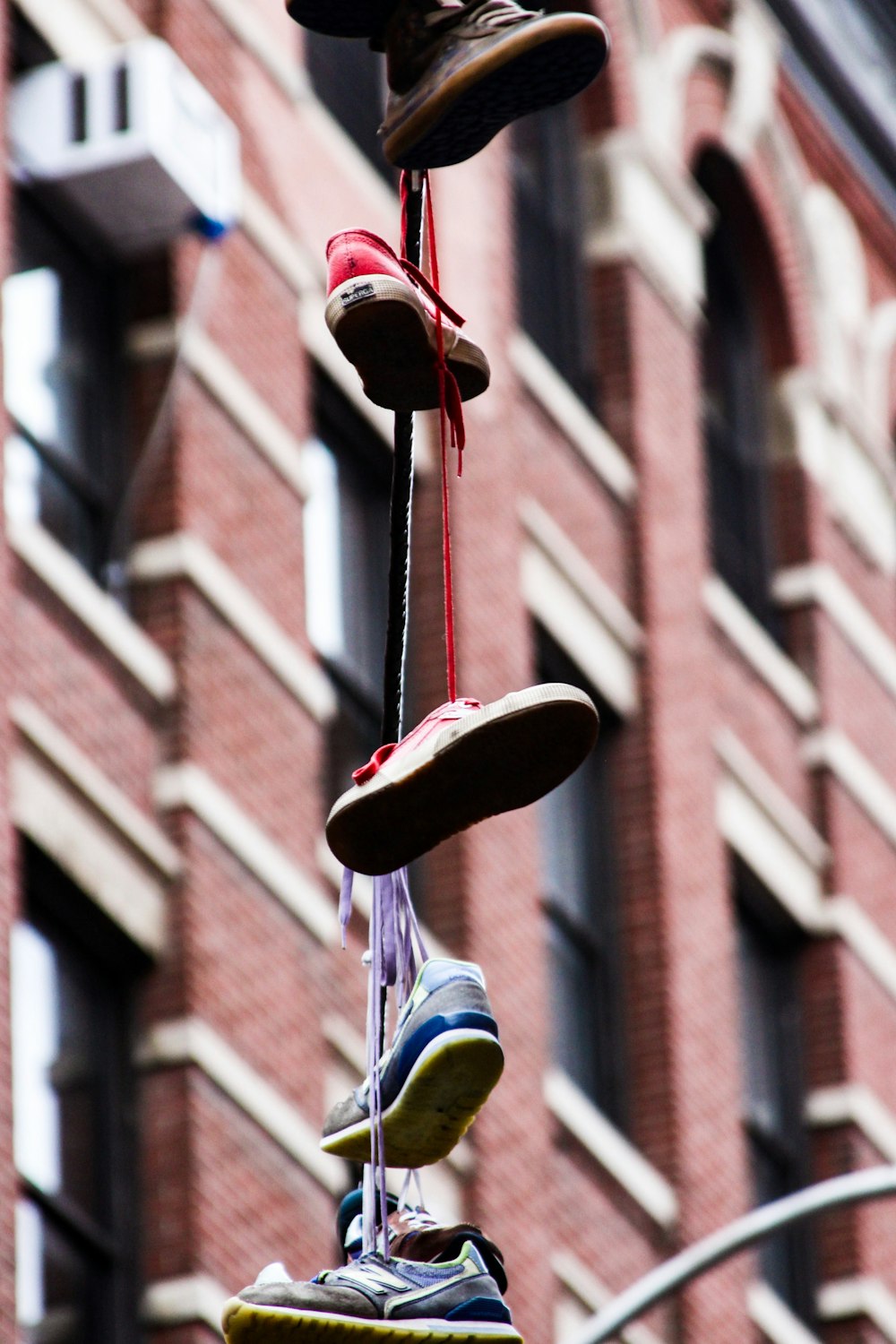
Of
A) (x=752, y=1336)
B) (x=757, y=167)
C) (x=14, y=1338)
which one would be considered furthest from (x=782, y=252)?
(x=14, y=1338)

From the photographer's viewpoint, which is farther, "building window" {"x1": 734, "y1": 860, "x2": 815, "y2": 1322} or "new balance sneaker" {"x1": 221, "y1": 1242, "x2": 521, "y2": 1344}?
"building window" {"x1": 734, "y1": 860, "x2": 815, "y2": 1322}

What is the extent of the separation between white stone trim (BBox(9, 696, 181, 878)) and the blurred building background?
0.03 meters

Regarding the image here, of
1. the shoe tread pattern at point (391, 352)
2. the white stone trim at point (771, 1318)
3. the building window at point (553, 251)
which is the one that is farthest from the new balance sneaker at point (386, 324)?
the building window at point (553, 251)

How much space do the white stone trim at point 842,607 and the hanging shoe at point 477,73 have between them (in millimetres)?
15407

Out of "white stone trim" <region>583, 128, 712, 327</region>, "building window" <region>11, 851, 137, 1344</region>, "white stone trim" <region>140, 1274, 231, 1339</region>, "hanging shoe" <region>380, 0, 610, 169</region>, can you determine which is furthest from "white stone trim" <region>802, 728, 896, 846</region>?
"hanging shoe" <region>380, 0, 610, 169</region>

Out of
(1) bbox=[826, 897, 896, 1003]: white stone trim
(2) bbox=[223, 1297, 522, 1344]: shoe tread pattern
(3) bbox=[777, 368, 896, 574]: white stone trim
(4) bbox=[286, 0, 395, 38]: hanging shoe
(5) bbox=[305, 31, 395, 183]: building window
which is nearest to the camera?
(2) bbox=[223, 1297, 522, 1344]: shoe tread pattern

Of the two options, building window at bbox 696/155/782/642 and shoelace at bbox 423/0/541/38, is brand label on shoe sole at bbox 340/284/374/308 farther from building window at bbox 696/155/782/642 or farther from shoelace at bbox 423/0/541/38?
building window at bbox 696/155/782/642

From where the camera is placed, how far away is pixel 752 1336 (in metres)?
19.2

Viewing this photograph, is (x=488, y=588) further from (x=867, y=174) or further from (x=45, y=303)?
(x=867, y=174)

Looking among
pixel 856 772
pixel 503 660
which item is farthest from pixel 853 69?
pixel 503 660

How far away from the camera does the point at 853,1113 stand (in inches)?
822

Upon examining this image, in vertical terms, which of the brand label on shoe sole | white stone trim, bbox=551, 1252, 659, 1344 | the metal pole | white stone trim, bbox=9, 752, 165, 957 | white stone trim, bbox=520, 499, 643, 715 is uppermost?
the brand label on shoe sole

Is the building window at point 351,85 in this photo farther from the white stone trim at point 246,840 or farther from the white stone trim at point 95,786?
the white stone trim at point 95,786

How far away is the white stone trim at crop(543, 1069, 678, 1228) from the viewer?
1769cm
